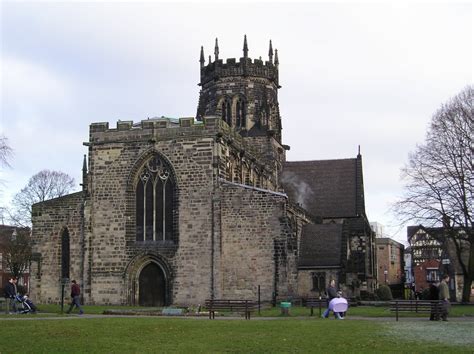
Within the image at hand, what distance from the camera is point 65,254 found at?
44.3 m

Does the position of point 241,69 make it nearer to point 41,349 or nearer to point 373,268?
point 373,268

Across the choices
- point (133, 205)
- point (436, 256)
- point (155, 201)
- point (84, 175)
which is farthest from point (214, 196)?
point (436, 256)

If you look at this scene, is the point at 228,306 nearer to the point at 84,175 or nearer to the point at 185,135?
the point at 185,135

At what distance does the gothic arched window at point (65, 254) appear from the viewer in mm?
44062

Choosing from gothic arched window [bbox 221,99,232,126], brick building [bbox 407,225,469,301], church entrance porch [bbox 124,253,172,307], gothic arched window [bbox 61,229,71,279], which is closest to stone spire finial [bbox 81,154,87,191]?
gothic arched window [bbox 61,229,71,279]

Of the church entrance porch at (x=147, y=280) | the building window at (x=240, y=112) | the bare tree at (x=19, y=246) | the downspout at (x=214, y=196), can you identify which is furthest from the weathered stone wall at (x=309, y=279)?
the bare tree at (x=19, y=246)

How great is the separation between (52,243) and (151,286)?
6639 millimetres

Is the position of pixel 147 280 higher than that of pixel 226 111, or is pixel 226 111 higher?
pixel 226 111

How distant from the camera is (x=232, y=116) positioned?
198 feet

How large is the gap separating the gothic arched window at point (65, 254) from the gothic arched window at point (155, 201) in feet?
14.4

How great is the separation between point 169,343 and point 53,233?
27300 millimetres

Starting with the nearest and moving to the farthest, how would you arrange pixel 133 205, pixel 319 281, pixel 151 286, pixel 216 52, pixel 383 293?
pixel 151 286 → pixel 133 205 → pixel 319 281 → pixel 383 293 → pixel 216 52

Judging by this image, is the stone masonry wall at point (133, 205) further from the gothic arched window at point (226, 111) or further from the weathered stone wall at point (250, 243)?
the gothic arched window at point (226, 111)

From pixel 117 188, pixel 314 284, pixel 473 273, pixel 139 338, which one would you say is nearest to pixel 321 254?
pixel 314 284
